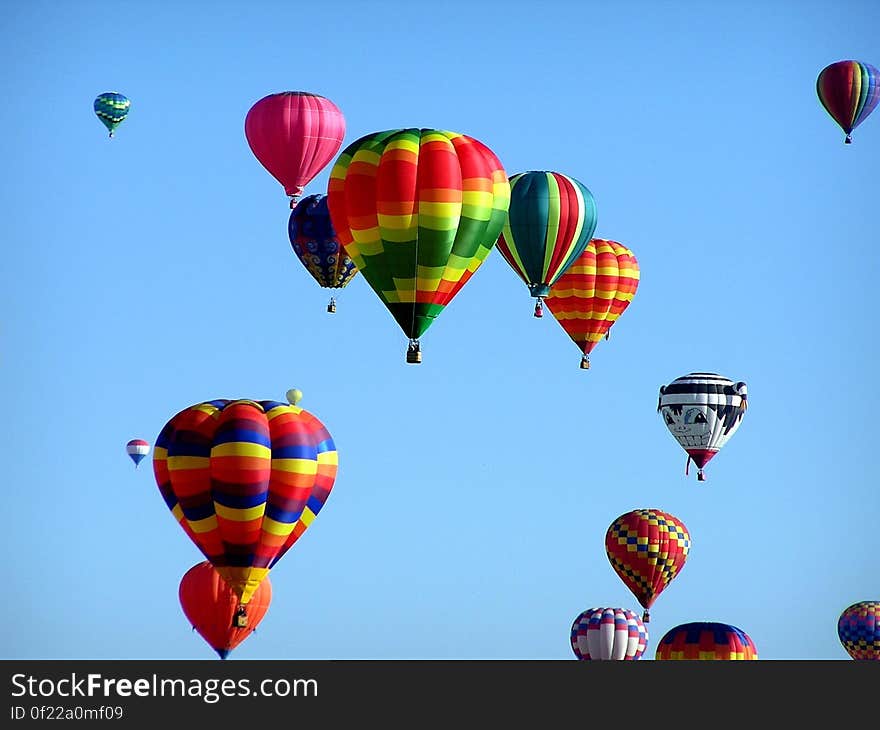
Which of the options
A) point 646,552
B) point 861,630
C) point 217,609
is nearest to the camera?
point 217,609

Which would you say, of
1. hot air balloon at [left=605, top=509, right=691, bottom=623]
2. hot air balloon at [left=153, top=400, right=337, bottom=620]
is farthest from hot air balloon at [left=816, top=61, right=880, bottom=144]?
hot air balloon at [left=153, top=400, right=337, bottom=620]

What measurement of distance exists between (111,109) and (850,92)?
67.3 feet

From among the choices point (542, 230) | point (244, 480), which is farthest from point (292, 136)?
point (244, 480)

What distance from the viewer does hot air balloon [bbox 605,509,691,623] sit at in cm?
6059

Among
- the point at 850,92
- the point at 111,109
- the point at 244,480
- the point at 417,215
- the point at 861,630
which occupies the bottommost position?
the point at 244,480

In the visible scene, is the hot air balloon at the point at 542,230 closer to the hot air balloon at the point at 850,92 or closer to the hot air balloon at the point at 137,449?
the hot air balloon at the point at 850,92

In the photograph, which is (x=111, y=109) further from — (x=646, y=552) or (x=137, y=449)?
(x=646, y=552)

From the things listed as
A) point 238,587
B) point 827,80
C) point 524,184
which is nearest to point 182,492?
point 238,587

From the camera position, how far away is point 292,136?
5362 cm

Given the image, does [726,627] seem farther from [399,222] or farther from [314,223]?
[399,222]

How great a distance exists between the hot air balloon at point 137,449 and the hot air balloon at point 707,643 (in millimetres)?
17787

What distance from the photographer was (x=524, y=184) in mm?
51344

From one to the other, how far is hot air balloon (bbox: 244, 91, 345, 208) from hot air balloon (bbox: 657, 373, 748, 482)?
1040 centimetres

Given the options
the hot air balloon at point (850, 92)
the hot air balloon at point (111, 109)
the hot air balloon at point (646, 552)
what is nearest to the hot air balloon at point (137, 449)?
the hot air balloon at point (111, 109)
